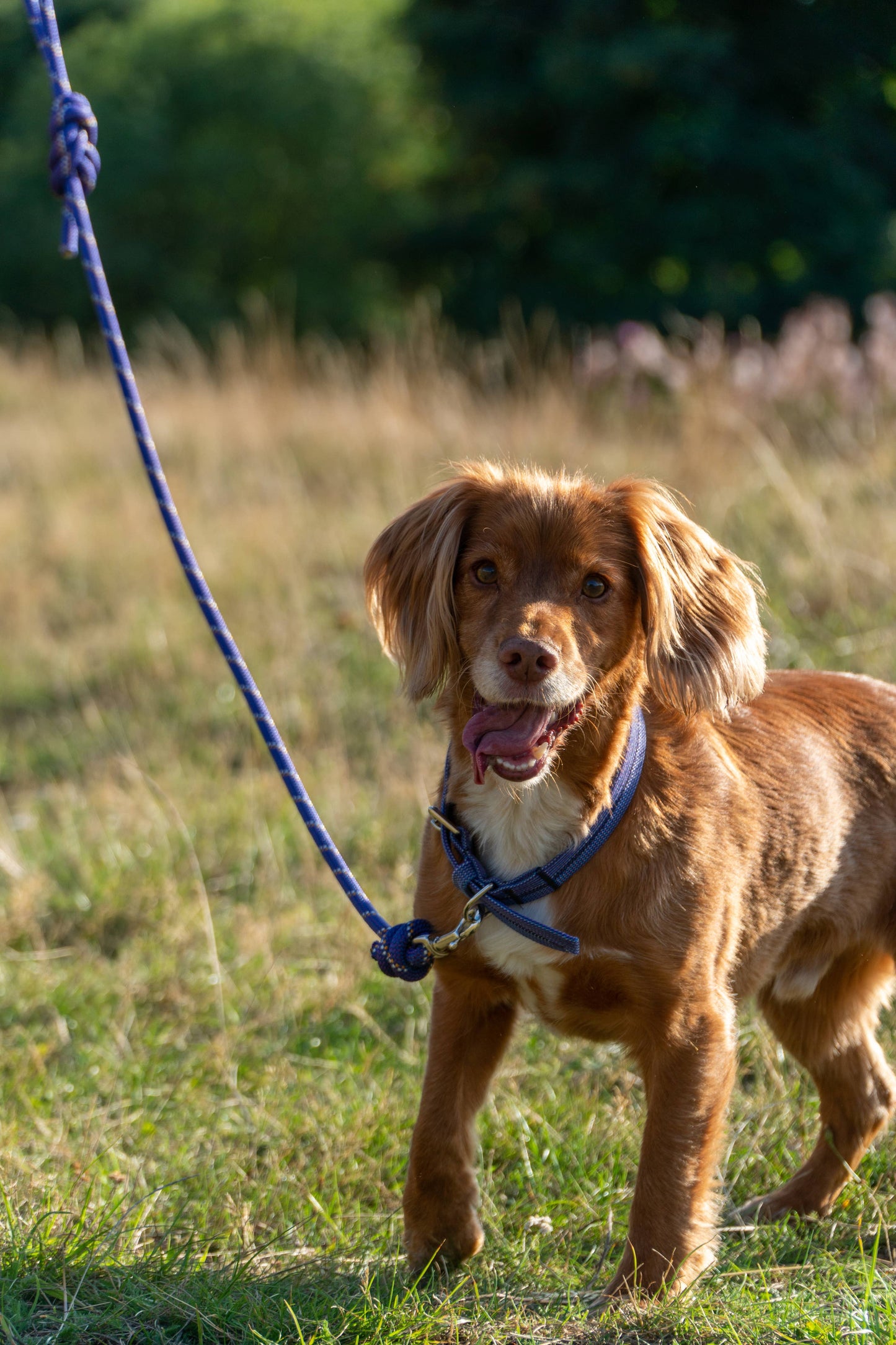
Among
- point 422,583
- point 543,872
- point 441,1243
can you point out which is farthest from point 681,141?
point 441,1243

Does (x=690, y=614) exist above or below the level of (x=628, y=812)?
above

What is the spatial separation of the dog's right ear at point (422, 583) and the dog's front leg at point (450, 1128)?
0.57 meters

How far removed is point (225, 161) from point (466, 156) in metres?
5.64

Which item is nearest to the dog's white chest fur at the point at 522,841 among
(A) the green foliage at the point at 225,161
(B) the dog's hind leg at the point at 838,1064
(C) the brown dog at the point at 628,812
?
(C) the brown dog at the point at 628,812

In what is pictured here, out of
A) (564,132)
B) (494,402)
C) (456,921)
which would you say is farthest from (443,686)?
(564,132)

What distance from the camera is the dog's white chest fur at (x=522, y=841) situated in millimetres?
2188

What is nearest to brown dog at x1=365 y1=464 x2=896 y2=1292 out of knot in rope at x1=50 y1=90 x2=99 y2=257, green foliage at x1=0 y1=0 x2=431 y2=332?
knot in rope at x1=50 y1=90 x2=99 y2=257

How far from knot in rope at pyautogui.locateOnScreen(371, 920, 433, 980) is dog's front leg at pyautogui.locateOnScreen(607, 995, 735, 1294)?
0.43m

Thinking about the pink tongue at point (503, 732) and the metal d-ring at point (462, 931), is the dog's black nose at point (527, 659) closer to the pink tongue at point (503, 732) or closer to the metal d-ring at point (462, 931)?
the pink tongue at point (503, 732)

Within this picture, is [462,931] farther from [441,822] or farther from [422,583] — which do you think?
[422,583]

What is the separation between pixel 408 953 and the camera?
234 cm

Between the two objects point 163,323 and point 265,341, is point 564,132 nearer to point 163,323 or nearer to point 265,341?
point 265,341

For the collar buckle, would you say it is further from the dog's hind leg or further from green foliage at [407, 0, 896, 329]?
green foliage at [407, 0, 896, 329]

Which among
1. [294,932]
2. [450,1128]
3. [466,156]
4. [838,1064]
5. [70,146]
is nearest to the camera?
[450,1128]
